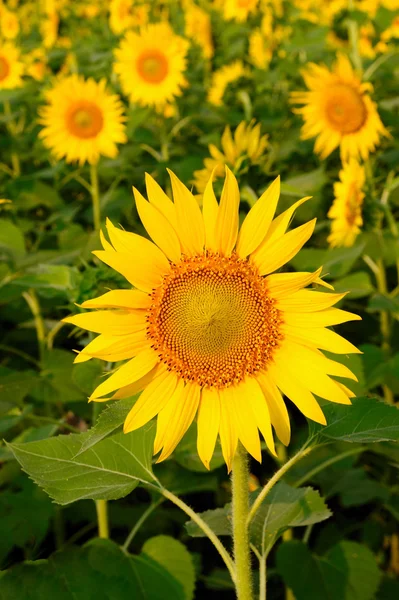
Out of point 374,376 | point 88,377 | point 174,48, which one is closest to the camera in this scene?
point 88,377

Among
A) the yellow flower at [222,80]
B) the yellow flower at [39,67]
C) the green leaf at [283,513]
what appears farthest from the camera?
the yellow flower at [39,67]

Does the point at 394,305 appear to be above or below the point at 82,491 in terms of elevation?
above

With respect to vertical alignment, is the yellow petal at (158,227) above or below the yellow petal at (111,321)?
above

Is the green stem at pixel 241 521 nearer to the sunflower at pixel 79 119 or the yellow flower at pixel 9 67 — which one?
the sunflower at pixel 79 119

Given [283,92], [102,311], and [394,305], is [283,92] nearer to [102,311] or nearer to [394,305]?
[394,305]

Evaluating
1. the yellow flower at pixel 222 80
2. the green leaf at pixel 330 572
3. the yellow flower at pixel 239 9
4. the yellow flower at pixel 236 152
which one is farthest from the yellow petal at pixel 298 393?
the yellow flower at pixel 239 9

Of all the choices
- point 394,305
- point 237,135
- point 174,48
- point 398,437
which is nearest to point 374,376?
point 394,305

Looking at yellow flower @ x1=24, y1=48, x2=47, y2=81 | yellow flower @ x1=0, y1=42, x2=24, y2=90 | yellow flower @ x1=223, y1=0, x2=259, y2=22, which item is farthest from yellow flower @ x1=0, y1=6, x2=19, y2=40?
yellow flower @ x1=223, y1=0, x2=259, y2=22
